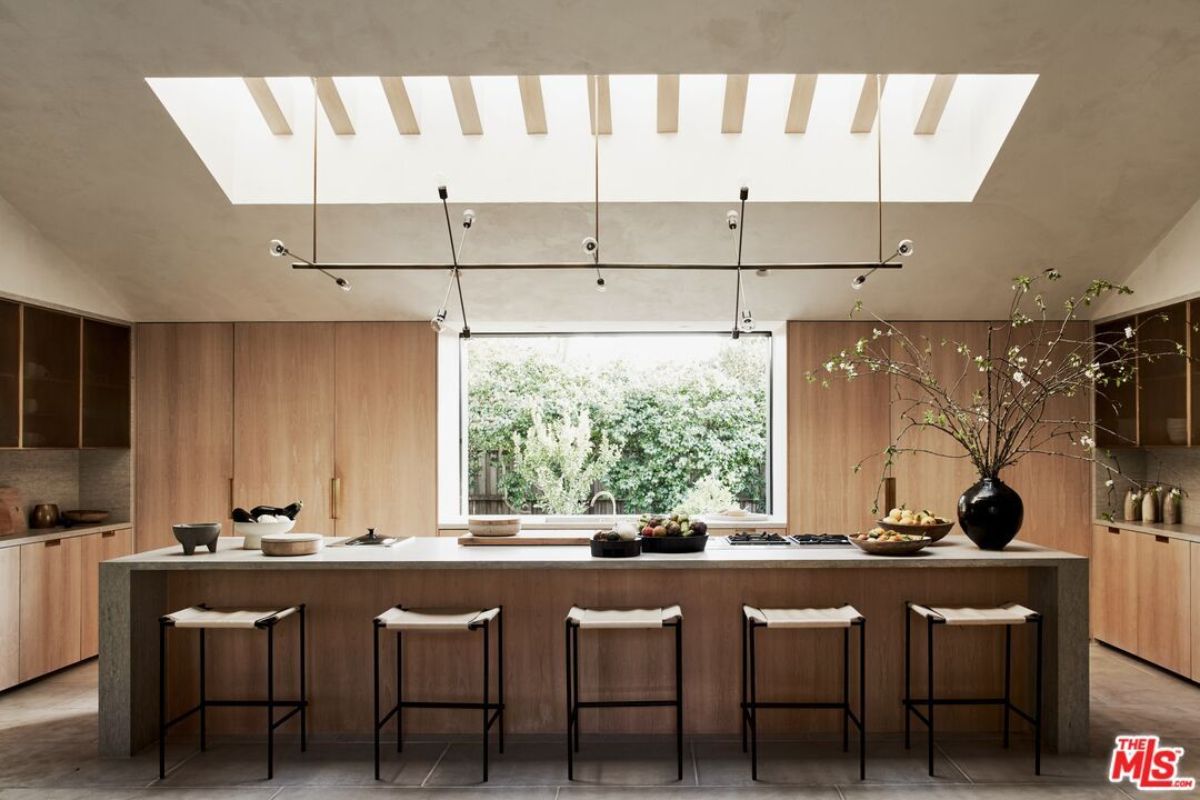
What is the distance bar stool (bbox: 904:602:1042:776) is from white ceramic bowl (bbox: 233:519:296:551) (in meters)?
2.91

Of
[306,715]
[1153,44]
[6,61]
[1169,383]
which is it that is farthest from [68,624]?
[1169,383]

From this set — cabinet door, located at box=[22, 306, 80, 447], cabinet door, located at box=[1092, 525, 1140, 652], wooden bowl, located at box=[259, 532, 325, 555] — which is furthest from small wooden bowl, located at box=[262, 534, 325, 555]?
cabinet door, located at box=[1092, 525, 1140, 652]

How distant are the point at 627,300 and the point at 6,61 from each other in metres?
3.54

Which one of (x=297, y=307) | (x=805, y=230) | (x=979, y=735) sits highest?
(x=805, y=230)

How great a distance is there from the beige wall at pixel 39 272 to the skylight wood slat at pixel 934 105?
16.8 feet

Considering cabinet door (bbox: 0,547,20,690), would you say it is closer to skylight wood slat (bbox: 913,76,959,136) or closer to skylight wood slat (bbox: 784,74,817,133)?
skylight wood slat (bbox: 784,74,817,133)

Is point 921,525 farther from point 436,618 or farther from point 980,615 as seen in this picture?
point 436,618

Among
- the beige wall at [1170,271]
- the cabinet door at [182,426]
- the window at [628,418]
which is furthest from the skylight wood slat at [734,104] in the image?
the cabinet door at [182,426]

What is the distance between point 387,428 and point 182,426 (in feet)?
4.73

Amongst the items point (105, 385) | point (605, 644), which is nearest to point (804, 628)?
point (605, 644)

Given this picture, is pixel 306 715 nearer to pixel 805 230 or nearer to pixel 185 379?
pixel 185 379

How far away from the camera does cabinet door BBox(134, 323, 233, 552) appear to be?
6.00 metres

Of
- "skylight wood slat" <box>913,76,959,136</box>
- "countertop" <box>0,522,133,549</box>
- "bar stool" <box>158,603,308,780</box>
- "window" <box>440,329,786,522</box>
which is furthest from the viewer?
"window" <box>440,329,786,522</box>

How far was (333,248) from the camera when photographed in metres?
5.21
